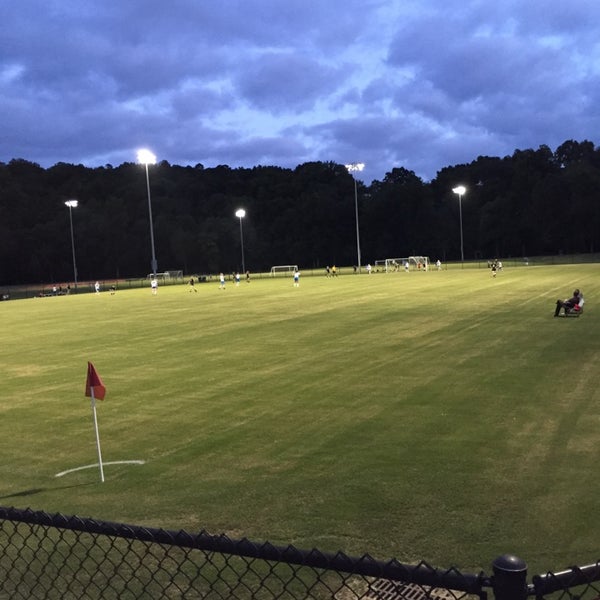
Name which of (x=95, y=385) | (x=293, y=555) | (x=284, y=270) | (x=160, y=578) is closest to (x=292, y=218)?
(x=284, y=270)

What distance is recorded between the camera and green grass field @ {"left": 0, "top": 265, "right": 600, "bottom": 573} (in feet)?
24.0

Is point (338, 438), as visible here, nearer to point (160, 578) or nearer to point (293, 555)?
point (160, 578)

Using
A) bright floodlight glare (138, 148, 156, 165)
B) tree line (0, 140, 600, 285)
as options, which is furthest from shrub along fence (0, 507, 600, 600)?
tree line (0, 140, 600, 285)

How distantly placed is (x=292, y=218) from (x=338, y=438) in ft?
406

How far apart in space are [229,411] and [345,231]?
4739 inches

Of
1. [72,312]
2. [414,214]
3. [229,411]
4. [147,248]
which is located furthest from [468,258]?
[229,411]

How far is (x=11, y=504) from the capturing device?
27.9 ft

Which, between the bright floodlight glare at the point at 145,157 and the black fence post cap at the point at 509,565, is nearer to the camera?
the black fence post cap at the point at 509,565

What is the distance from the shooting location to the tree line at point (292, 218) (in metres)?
115

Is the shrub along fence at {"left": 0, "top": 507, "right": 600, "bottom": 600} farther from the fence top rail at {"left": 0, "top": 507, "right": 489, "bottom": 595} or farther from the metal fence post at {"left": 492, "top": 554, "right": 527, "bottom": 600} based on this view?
the metal fence post at {"left": 492, "top": 554, "right": 527, "bottom": 600}

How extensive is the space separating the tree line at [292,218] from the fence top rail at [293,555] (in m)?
107

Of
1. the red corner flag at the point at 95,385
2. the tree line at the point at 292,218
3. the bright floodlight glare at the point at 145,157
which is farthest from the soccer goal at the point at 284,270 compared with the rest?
the red corner flag at the point at 95,385

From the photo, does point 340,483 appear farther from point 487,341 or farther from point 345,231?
point 345,231

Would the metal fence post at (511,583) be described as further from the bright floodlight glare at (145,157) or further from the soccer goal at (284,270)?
the soccer goal at (284,270)
